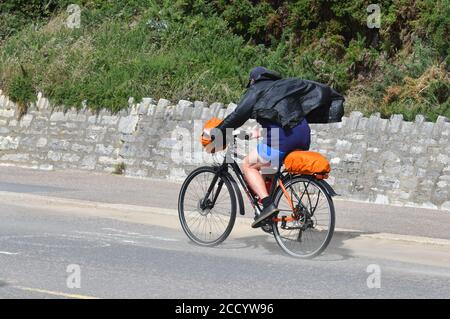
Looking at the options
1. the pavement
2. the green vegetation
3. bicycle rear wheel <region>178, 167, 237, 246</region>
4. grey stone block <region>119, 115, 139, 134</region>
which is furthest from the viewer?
grey stone block <region>119, 115, 139, 134</region>

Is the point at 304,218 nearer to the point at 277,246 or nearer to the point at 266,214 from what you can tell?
the point at 266,214

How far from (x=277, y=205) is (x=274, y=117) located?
2.77 ft

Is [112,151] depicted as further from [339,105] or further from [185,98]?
[339,105]

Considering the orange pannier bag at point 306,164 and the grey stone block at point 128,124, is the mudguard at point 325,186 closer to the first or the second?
the orange pannier bag at point 306,164

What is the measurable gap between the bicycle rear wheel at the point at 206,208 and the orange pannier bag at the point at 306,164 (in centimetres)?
77

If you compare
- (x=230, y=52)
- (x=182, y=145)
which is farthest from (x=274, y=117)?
(x=230, y=52)

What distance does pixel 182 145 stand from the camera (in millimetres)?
16375

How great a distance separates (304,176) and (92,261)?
2.14 meters

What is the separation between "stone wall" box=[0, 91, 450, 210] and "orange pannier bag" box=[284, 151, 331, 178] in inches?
190

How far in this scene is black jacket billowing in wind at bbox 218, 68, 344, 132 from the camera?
31.8 ft

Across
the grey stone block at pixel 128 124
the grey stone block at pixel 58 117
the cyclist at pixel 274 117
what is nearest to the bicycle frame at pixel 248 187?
the cyclist at pixel 274 117

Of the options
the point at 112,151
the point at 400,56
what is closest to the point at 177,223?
the point at 112,151

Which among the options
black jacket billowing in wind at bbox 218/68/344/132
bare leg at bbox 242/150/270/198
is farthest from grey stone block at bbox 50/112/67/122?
bare leg at bbox 242/150/270/198

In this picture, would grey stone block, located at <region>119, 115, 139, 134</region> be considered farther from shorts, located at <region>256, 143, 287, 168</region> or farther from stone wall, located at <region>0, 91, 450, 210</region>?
shorts, located at <region>256, 143, 287, 168</region>
